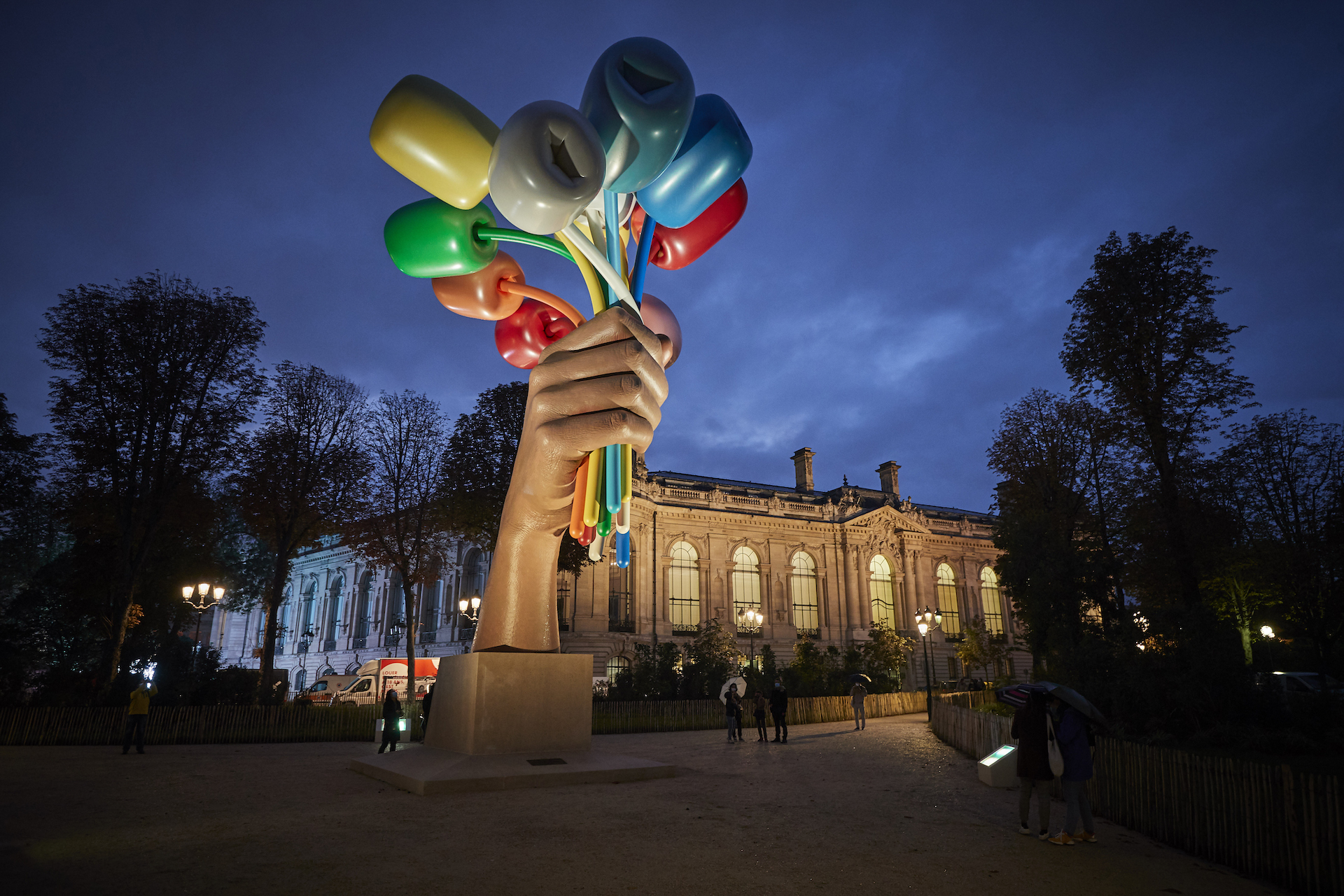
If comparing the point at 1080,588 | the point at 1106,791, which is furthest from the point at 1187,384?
the point at 1106,791

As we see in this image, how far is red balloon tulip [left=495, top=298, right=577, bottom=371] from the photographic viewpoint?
9875 millimetres

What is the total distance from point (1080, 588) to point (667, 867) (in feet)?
59.2

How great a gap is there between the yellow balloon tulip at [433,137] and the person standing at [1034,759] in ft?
23.4

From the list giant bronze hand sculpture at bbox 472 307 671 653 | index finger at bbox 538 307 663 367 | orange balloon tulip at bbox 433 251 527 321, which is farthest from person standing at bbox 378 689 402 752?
index finger at bbox 538 307 663 367

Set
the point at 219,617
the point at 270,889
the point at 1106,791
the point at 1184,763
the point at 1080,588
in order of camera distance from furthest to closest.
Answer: the point at 219,617 < the point at 1080,588 < the point at 1106,791 < the point at 1184,763 < the point at 270,889

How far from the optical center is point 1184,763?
638 cm

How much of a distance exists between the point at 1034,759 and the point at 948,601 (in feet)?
140

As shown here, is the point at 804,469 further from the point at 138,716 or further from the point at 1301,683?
the point at 138,716

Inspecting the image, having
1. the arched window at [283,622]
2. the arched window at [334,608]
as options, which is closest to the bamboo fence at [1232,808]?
the arched window at [334,608]

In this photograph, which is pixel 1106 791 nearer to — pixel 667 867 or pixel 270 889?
pixel 667 867

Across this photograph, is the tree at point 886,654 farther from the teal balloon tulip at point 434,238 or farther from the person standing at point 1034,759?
the teal balloon tulip at point 434,238

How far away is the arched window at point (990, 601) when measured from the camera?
46969 millimetres

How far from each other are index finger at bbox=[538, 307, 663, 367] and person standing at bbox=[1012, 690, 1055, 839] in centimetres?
495

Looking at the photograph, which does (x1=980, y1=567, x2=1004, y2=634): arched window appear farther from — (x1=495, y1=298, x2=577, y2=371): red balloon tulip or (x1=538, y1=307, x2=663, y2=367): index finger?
(x1=538, y1=307, x2=663, y2=367): index finger
